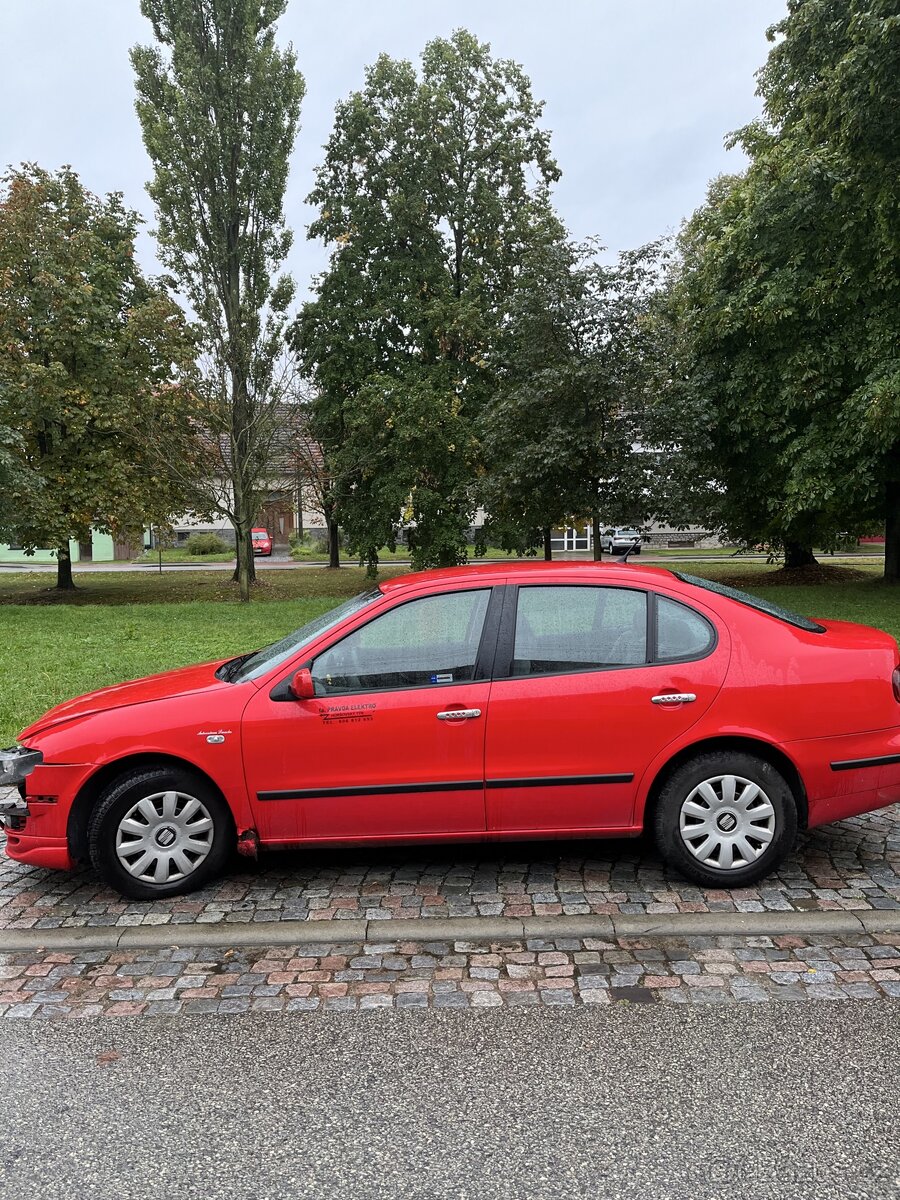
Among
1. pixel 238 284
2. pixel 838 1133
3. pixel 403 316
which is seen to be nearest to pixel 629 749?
pixel 838 1133

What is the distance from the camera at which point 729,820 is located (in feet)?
14.0

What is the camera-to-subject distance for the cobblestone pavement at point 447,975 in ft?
11.2

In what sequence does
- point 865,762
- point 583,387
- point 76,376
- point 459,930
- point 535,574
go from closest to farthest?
point 459,930 → point 865,762 → point 535,574 → point 583,387 → point 76,376

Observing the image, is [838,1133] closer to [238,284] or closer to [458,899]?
[458,899]

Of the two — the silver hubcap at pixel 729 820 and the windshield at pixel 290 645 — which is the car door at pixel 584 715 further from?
the windshield at pixel 290 645

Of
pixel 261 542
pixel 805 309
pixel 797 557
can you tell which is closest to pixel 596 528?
pixel 805 309

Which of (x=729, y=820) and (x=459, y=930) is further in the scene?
(x=729, y=820)

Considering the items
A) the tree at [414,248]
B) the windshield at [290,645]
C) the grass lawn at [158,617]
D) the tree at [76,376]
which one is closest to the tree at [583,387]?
the grass lawn at [158,617]

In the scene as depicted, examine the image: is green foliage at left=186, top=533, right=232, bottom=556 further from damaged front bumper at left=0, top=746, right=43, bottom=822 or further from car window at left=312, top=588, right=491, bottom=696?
car window at left=312, top=588, right=491, bottom=696

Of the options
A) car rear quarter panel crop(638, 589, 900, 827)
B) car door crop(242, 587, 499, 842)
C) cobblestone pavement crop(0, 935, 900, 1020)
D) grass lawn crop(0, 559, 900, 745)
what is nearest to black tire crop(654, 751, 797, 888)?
car rear quarter panel crop(638, 589, 900, 827)

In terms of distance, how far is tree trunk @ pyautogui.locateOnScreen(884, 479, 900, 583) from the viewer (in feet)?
67.1

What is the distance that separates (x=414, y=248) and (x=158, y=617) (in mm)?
14020

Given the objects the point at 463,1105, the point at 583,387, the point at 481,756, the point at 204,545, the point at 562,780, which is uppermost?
the point at 583,387

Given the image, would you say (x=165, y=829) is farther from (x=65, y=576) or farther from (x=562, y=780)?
(x=65, y=576)
